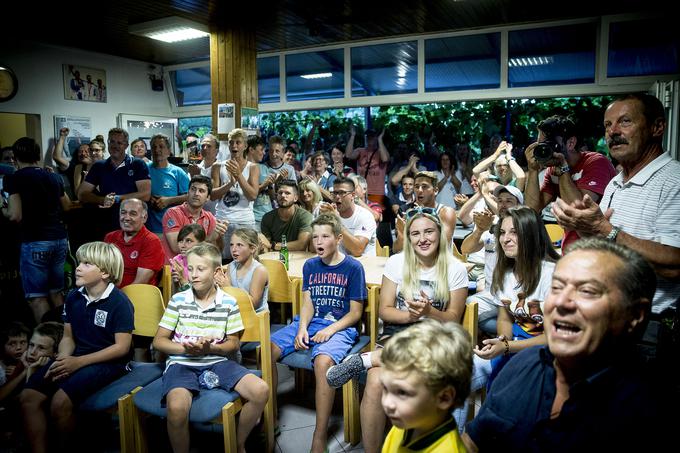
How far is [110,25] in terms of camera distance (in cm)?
639

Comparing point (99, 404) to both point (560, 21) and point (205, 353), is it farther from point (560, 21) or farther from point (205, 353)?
point (560, 21)

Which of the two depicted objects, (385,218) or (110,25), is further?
(110,25)

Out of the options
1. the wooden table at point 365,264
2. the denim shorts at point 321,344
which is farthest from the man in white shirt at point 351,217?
the denim shorts at point 321,344

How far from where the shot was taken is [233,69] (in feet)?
18.4

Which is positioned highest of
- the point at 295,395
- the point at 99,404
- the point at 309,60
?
the point at 309,60

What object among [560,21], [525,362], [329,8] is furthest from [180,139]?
[525,362]

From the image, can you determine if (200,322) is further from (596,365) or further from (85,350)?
(596,365)

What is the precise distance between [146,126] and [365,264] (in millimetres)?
6843

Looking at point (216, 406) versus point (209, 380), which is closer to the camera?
point (216, 406)

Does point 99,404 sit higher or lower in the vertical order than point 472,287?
lower

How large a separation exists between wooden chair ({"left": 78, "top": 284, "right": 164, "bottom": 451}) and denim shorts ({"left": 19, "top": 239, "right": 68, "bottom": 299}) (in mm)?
1447

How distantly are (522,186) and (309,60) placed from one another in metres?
4.82

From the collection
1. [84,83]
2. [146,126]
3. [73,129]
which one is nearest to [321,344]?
[73,129]

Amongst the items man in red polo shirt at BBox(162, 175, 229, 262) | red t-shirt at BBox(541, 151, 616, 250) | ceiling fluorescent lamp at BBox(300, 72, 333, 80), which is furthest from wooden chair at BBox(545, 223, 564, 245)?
ceiling fluorescent lamp at BBox(300, 72, 333, 80)
